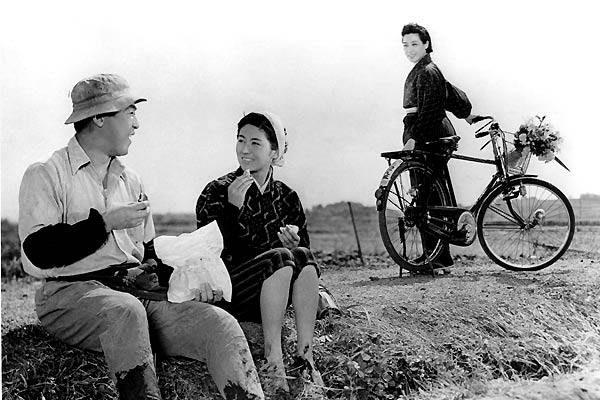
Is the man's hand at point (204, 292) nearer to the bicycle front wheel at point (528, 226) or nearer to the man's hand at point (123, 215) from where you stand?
the man's hand at point (123, 215)

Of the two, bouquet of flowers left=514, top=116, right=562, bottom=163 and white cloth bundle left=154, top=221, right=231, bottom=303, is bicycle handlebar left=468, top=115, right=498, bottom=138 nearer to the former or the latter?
bouquet of flowers left=514, top=116, right=562, bottom=163

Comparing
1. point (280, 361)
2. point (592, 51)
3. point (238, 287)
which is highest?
point (592, 51)

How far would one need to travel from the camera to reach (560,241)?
4.11 meters

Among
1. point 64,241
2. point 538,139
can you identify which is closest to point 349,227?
point 538,139

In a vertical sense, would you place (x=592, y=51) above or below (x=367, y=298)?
above

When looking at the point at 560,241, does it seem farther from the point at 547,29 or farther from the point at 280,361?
the point at 280,361

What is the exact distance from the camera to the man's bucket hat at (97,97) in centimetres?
327

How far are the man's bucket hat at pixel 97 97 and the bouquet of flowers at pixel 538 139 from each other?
1848mm

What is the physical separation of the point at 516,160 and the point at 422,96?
22.8 inches

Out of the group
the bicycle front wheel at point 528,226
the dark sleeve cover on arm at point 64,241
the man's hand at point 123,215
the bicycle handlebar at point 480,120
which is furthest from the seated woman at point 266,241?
the bicycle front wheel at point 528,226

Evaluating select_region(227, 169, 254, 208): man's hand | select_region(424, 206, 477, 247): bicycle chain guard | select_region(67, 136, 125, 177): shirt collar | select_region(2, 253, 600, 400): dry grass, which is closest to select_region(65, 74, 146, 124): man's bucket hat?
select_region(67, 136, 125, 177): shirt collar

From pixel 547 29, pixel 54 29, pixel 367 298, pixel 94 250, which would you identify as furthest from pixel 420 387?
pixel 54 29

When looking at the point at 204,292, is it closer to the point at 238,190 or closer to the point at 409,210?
the point at 238,190

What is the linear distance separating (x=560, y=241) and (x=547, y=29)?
1.03 m
